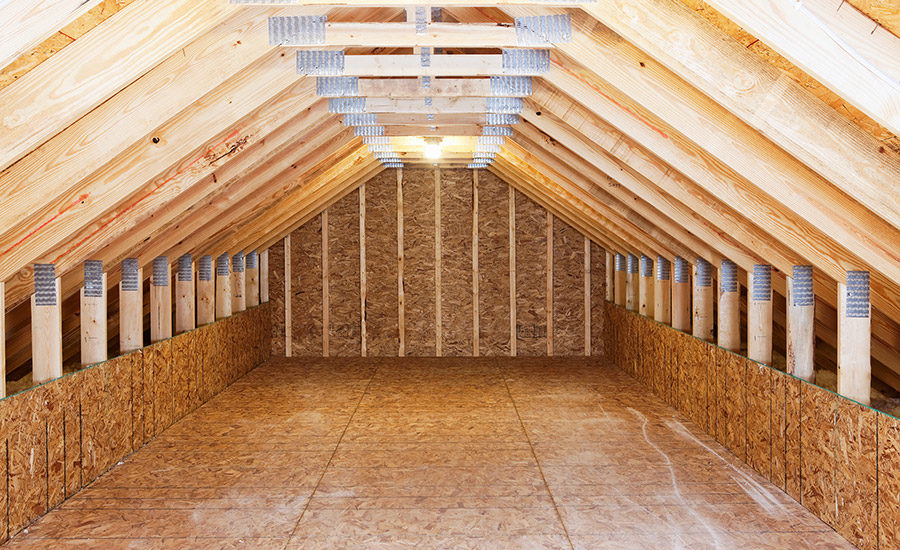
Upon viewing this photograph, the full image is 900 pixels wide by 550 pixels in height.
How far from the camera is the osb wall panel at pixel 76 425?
153 inches

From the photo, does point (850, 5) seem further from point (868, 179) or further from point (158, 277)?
point (158, 277)

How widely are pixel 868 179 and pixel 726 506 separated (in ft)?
6.96

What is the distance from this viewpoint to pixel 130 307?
5801 mm

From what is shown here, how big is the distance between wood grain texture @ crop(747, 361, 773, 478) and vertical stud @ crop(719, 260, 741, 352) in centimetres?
69

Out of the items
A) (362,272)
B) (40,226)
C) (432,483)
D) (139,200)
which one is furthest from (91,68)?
(362,272)

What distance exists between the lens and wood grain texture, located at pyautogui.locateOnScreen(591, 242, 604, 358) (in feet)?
34.2

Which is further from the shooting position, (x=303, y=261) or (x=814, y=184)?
(x=303, y=261)

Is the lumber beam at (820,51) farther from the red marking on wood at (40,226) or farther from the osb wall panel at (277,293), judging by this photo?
the osb wall panel at (277,293)

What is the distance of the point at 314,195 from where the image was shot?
27.4ft

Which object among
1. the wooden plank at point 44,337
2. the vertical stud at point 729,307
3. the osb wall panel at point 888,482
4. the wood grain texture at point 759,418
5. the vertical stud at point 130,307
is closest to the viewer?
the osb wall panel at point 888,482

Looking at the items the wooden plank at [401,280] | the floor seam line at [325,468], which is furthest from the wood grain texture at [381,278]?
the floor seam line at [325,468]

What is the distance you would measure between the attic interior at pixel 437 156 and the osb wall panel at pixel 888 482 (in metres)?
0.01

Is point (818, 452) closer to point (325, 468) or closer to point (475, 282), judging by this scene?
point (325, 468)

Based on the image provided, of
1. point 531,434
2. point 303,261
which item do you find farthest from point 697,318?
point 303,261
